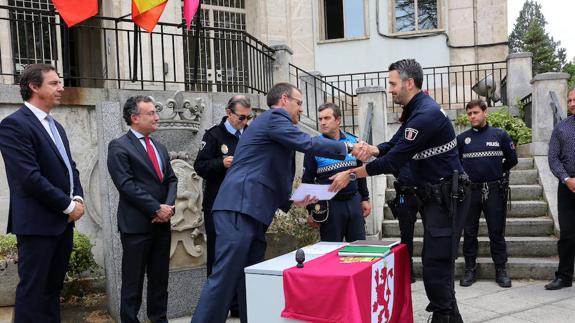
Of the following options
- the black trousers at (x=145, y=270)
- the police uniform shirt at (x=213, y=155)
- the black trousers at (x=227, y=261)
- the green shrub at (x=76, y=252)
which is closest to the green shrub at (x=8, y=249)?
the green shrub at (x=76, y=252)

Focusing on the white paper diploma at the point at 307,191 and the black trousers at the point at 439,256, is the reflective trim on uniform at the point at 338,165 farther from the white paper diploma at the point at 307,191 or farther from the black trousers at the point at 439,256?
the black trousers at the point at 439,256

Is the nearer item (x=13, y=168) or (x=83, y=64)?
(x=13, y=168)

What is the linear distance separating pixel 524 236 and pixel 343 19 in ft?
34.3

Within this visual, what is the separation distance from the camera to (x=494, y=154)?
582 centimetres

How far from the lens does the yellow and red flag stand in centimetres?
630

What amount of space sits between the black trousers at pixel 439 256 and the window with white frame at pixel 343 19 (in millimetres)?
12328

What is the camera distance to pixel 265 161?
12.3ft

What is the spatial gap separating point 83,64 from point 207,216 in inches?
380

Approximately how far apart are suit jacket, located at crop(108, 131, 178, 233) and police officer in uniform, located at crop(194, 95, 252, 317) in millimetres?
523

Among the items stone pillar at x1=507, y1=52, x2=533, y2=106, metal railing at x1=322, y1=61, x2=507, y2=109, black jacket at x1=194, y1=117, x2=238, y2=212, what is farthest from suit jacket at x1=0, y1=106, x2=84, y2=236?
metal railing at x1=322, y1=61, x2=507, y2=109

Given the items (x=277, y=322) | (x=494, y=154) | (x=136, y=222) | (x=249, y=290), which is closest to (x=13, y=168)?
(x=136, y=222)

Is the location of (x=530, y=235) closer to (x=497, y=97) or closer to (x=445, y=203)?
(x=445, y=203)

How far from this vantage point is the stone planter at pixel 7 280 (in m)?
5.16

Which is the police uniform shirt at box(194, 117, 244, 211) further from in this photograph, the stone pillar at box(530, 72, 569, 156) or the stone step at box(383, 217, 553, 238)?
the stone pillar at box(530, 72, 569, 156)
